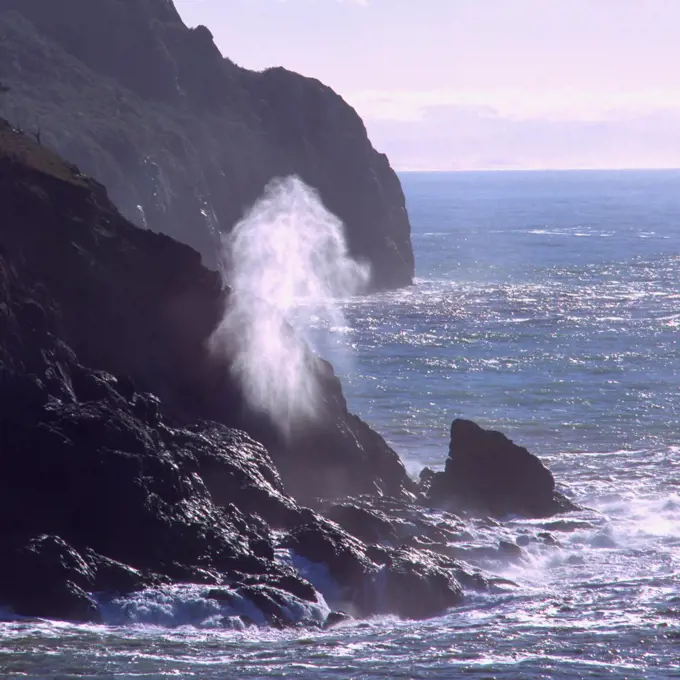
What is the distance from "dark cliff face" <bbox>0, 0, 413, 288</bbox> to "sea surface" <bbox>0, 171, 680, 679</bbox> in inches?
411

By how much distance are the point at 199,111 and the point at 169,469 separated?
94.3 metres

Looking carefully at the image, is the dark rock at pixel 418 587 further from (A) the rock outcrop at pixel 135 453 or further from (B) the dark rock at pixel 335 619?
(B) the dark rock at pixel 335 619

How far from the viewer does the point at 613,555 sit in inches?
1683

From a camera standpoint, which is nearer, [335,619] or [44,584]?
[44,584]

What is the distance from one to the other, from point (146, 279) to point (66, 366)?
21.6ft

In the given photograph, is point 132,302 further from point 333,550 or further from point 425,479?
point 425,479

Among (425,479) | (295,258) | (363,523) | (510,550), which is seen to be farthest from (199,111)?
(363,523)

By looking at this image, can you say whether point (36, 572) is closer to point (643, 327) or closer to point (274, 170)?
point (643, 327)

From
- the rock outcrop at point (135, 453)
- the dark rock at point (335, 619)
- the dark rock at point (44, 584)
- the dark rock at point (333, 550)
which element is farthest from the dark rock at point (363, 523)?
the dark rock at point (44, 584)

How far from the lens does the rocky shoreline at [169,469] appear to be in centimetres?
Result: 3419

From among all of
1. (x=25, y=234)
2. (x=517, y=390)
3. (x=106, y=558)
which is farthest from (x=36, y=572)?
(x=517, y=390)

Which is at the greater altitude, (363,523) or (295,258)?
(295,258)

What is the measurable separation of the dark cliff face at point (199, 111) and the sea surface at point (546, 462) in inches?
411

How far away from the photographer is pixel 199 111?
12662 centimetres
